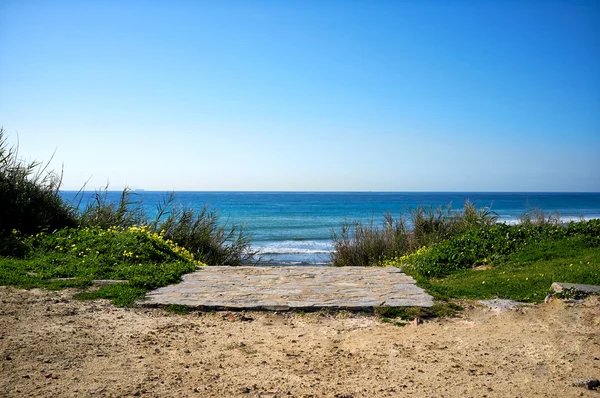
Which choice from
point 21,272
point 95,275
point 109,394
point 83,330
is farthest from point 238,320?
point 21,272

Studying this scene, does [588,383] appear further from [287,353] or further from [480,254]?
[480,254]

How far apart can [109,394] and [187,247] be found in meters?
7.96

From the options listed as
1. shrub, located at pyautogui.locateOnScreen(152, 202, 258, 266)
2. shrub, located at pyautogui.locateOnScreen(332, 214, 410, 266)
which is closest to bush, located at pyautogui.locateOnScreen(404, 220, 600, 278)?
shrub, located at pyautogui.locateOnScreen(332, 214, 410, 266)

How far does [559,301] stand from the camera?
5551 mm

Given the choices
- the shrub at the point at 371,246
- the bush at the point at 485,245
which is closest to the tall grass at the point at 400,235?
the shrub at the point at 371,246

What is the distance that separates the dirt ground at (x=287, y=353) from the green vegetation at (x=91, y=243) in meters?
0.90

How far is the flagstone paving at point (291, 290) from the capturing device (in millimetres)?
5508

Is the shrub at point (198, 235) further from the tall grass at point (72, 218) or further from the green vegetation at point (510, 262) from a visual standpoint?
the green vegetation at point (510, 262)

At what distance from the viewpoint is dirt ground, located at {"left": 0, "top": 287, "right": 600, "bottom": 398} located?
11.3 ft

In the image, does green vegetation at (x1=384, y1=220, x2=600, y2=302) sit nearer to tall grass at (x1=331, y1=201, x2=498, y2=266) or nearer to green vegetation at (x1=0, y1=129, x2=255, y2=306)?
tall grass at (x1=331, y1=201, x2=498, y2=266)

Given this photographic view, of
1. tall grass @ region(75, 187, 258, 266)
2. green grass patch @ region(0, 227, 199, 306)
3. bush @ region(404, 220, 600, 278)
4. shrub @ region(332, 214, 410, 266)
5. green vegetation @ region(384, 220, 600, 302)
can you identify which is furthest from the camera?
shrub @ region(332, 214, 410, 266)

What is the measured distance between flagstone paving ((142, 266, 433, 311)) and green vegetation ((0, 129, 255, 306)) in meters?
0.42

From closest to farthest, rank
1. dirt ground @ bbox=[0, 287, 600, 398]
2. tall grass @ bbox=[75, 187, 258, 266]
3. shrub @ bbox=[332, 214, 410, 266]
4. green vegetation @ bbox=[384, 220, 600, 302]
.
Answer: dirt ground @ bbox=[0, 287, 600, 398]
green vegetation @ bbox=[384, 220, 600, 302]
tall grass @ bbox=[75, 187, 258, 266]
shrub @ bbox=[332, 214, 410, 266]

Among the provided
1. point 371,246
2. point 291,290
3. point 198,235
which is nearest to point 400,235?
point 371,246
